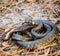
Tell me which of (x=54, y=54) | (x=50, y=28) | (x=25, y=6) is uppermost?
(x=25, y=6)

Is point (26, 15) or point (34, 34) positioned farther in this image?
point (26, 15)

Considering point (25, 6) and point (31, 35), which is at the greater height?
point (25, 6)

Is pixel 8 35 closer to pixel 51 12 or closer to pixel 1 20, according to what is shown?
pixel 1 20

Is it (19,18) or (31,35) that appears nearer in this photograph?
(31,35)

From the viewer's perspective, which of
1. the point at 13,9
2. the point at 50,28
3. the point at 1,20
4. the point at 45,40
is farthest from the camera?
the point at 13,9

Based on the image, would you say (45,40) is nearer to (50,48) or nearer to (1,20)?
(50,48)

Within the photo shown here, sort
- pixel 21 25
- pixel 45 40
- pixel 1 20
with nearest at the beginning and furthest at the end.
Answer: pixel 45 40
pixel 21 25
pixel 1 20

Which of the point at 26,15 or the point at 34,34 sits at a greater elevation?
the point at 26,15

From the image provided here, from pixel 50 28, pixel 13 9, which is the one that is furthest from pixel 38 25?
pixel 13 9
